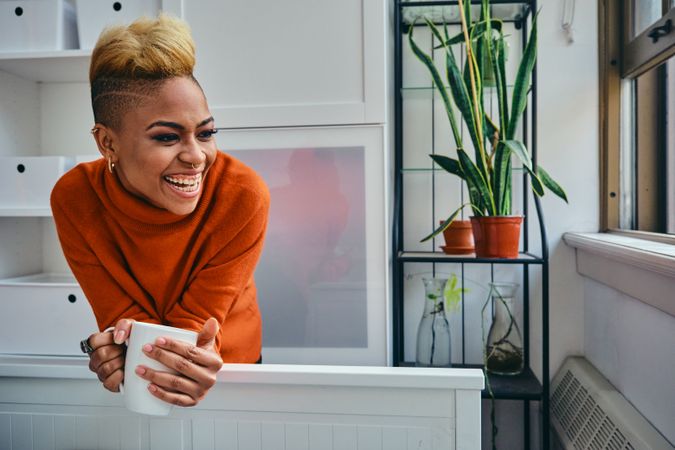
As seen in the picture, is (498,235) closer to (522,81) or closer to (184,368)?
(522,81)

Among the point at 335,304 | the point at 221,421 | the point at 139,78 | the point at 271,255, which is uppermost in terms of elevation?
the point at 139,78

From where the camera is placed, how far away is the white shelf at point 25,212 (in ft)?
4.99

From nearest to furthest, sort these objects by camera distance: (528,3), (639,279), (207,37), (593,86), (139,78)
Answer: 1. (139,78)
2. (639,279)
3. (207,37)
4. (528,3)
5. (593,86)

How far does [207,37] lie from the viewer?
1400 mm

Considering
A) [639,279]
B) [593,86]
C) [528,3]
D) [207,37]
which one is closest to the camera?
[639,279]

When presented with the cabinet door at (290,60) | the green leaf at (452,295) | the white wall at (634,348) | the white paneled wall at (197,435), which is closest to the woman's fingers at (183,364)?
the white paneled wall at (197,435)

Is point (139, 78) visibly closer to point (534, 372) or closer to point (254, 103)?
point (254, 103)

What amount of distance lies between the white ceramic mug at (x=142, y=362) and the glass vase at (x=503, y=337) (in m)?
1.02

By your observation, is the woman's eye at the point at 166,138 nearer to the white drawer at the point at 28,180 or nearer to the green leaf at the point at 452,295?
the white drawer at the point at 28,180

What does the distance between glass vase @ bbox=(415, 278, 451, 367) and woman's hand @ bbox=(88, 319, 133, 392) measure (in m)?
0.89

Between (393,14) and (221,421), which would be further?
(393,14)

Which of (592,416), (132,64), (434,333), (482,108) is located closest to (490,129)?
(482,108)

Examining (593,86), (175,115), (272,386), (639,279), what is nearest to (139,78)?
(175,115)

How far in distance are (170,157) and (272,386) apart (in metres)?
0.41
